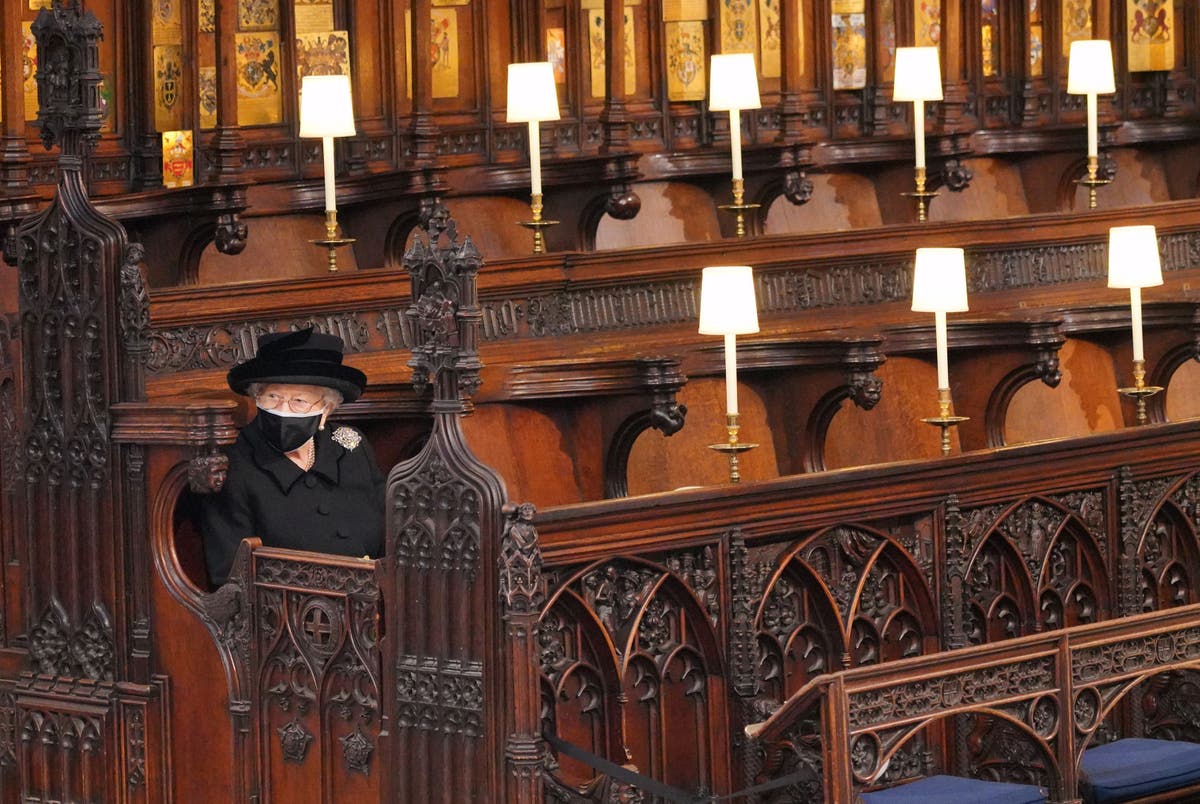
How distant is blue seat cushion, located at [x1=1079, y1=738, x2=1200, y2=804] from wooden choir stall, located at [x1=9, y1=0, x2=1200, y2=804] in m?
0.02

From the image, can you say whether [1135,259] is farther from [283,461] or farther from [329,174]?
[283,461]

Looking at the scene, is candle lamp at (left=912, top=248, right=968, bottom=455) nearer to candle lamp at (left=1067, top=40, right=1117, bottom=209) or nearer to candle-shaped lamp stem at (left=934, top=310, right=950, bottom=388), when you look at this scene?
Result: candle-shaped lamp stem at (left=934, top=310, right=950, bottom=388)

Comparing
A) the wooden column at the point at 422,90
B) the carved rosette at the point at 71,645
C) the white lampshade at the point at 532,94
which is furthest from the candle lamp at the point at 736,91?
the carved rosette at the point at 71,645

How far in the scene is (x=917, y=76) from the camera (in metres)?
9.80

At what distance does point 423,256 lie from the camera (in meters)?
5.67

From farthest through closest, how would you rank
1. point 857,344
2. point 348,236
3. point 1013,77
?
point 1013,77, point 348,236, point 857,344

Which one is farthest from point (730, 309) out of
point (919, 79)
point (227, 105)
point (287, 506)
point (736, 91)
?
point (919, 79)

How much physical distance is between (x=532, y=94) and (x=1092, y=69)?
2.53 m

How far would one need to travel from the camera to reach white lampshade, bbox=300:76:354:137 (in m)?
8.20

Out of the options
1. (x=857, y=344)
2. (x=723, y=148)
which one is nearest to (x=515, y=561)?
(x=857, y=344)

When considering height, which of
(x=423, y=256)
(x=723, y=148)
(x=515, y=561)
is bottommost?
(x=515, y=561)

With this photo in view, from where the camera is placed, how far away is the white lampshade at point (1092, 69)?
996 cm

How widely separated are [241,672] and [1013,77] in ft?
21.9

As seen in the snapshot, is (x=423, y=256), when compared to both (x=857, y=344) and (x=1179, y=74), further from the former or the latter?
(x=1179, y=74)
